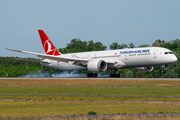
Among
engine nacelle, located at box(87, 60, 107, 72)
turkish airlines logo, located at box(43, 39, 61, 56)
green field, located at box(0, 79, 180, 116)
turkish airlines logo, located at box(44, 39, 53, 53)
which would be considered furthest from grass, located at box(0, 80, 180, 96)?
turkish airlines logo, located at box(44, 39, 53, 53)

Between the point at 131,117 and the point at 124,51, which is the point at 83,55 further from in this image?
the point at 131,117

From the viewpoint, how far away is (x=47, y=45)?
57.2 meters

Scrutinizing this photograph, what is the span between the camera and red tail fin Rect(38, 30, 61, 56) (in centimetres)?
5679

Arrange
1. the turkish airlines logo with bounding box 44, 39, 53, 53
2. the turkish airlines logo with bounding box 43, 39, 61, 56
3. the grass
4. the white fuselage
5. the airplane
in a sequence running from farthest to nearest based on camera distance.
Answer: the turkish airlines logo with bounding box 44, 39, 53, 53, the turkish airlines logo with bounding box 43, 39, 61, 56, the airplane, the white fuselage, the grass

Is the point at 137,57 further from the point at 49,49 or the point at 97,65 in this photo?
the point at 49,49

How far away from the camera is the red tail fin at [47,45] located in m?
56.8

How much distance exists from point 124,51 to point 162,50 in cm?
595

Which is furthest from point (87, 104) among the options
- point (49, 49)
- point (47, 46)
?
point (47, 46)

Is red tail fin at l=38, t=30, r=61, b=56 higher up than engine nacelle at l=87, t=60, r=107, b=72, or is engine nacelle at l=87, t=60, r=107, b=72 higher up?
red tail fin at l=38, t=30, r=61, b=56

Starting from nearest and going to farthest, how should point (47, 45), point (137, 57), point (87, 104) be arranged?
point (87, 104) → point (137, 57) → point (47, 45)

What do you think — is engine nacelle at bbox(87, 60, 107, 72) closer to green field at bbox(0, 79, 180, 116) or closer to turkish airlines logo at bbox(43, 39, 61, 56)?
turkish airlines logo at bbox(43, 39, 61, 56)

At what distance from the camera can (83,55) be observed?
5153 centimetres

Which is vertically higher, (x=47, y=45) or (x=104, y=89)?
(x=47, y=45)

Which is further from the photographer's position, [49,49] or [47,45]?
[47,45]
